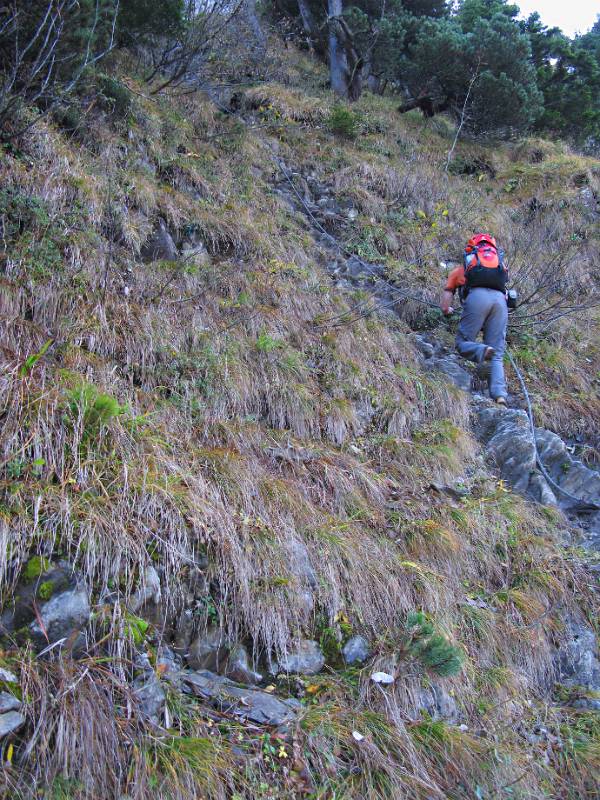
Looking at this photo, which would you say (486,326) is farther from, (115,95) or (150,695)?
(150,695)

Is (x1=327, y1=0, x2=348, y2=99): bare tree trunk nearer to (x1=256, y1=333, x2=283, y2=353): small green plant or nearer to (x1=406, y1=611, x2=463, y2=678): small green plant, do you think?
(x1=256, y1=333, x2=283, y2=353): small green plant

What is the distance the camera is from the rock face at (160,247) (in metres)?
6.23

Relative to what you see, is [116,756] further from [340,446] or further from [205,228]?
[205,228]

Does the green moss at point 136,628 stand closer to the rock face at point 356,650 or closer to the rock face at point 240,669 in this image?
the rock face at point 240,669

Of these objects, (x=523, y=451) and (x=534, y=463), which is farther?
(x=523, y=451)

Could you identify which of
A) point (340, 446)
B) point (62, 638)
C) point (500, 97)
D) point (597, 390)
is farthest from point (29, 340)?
point (500, 97)

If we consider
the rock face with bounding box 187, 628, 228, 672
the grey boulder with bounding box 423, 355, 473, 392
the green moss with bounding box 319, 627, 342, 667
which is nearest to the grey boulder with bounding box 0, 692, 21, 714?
the rock face with bounding box 187, 628, 228, 672

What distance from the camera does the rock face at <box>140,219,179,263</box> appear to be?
6234 mm

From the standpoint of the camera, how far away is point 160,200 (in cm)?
674

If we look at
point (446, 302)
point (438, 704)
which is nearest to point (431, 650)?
point (438, 704)

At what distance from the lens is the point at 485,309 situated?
273 inches

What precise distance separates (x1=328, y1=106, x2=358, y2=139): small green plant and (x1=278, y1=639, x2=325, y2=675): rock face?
10456 millimetres

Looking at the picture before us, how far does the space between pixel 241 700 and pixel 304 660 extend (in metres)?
0.51

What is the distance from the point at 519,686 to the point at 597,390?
4730 mm
